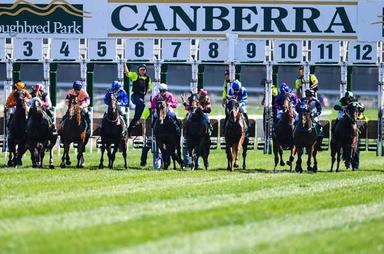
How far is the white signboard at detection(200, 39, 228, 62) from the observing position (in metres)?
33.5

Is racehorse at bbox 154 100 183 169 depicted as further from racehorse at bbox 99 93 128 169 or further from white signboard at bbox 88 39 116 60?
white signboard at bbox 88 39 116 60

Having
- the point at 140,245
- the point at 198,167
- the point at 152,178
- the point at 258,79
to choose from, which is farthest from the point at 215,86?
the point at 140,245

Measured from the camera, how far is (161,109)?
91.2 ft

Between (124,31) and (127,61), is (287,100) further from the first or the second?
(124,31)

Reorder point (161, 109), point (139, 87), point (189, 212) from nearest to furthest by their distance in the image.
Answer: point (189, 212) → point (161, 109) → point (139, 87)

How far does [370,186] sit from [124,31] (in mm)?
16891

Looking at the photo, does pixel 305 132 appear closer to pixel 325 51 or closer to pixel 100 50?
pixel 325 51

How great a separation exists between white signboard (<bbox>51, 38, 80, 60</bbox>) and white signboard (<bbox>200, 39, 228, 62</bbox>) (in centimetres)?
308

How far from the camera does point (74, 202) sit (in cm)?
1792

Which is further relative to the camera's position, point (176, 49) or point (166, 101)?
point (176, 49)

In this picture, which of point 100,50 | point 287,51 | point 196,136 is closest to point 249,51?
point 287,51

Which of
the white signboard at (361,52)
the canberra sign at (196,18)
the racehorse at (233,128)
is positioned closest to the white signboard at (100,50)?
the canberra sign at (196,18)

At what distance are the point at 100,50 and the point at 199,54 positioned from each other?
2424 millimetres

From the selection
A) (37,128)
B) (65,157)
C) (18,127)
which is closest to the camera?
(37,128)
